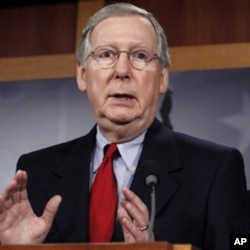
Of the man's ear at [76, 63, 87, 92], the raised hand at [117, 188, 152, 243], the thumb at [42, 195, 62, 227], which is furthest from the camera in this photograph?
the man's ear at [76, 63, 87, 92]

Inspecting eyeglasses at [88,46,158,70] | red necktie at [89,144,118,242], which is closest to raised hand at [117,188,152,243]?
red necktie at [89,144,118,242]

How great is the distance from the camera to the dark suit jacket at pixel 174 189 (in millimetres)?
2104

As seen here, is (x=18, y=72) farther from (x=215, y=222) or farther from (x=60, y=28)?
(x=215, y=222)

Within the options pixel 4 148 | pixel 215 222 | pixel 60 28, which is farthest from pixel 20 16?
pixel 215 222

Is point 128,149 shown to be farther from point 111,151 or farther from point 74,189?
point 74,189

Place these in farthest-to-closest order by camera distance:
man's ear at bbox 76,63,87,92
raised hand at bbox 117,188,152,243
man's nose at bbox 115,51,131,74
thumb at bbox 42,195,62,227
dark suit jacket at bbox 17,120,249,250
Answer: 1. man's ear at bbox 76,63,87,92
2. man's nose at bbox 115,51,131,74
3. dark suit jacket at bbox 17,120,249,250
4. thumb at bbox 42,195,62,227
5. raised hand at bbox 117,188,152,243

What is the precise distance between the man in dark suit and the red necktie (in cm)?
1

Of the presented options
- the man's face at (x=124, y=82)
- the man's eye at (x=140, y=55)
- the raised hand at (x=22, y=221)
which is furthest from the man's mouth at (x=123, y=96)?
the raised hand at (x=22, y=221)

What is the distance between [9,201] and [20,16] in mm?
1455

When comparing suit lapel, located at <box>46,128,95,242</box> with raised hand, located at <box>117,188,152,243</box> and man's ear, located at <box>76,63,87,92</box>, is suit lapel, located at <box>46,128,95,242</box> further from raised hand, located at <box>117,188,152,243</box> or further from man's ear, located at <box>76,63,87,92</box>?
raised hand, located at <box>117,188,152,243</box>

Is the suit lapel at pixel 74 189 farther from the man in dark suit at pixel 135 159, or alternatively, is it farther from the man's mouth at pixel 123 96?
the man's mouth at pixel 123 96

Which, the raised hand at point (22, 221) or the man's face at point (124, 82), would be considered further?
the man's face at point (124, 82)

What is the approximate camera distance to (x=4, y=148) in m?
2.94

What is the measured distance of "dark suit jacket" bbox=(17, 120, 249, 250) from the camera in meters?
2.10
